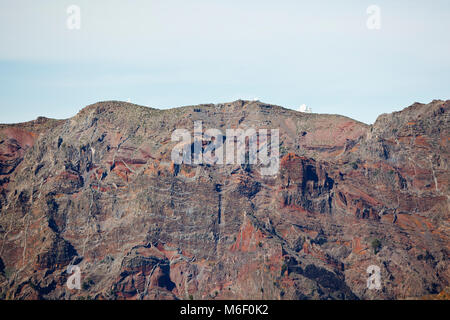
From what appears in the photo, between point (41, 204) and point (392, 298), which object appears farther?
point (41, 204)

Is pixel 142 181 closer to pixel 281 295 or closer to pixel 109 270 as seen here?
pixel 109 270

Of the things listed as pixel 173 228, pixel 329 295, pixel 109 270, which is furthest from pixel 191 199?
pixel 329 295

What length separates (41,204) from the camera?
634 ft

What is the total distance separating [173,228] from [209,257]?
9199 millimetres

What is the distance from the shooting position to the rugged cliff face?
17488 centimetres

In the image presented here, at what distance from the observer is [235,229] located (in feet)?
613

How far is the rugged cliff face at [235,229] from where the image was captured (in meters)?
Result: 175

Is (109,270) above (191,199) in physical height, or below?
below

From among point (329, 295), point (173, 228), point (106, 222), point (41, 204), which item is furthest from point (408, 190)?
point (41, 204)

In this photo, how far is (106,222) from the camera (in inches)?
7500
